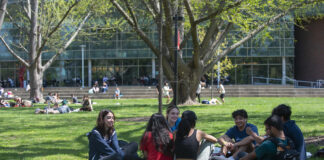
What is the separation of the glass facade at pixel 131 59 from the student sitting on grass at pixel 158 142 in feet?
139

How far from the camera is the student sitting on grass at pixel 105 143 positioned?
639cm

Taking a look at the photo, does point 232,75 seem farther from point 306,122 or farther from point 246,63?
point 306,122

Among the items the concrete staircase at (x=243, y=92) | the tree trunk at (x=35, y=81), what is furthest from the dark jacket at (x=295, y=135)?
the concrete staircase at (x=243, y=92)

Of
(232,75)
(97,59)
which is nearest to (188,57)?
(232,75)

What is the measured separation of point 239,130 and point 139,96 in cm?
3091

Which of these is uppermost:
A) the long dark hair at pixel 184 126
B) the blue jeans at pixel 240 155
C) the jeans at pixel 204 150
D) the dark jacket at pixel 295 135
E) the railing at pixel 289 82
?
the railing at pixel 289 82

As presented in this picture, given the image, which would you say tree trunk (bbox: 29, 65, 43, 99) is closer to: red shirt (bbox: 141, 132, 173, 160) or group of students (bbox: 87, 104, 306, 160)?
group of students (bbox: 87, 104, 306, 160)

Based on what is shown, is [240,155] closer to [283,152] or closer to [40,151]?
[283,152]

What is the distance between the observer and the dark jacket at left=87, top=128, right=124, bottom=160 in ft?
20.9

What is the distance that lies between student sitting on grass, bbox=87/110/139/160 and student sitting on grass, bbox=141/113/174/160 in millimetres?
742

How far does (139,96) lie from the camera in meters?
38.1

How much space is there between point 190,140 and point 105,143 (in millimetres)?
1293

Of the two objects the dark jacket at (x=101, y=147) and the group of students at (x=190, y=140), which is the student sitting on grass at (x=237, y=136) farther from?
the dark jacket at (x=101, y=147)

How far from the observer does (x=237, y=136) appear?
24.3ft
